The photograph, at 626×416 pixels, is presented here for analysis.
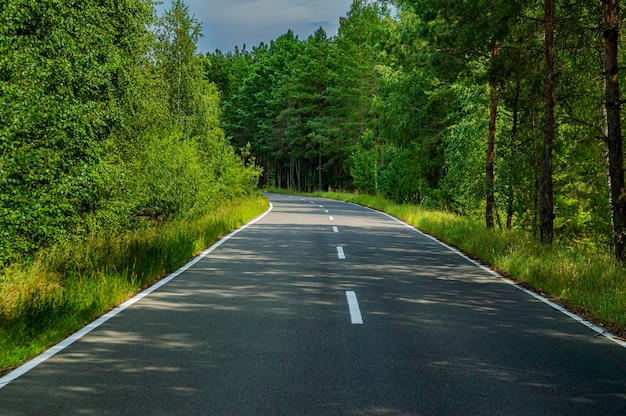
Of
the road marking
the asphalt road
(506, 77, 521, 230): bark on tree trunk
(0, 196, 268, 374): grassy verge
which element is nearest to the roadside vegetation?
(0, 196, 268, 374): grassy verge

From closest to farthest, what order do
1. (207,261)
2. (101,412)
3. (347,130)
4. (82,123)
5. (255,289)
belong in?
1. (101,412)
2. (255,289)
3. (82,123)
4. (207,261)
5. (347,130)

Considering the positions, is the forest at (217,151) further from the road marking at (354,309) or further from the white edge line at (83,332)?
the road marking at (354,309)

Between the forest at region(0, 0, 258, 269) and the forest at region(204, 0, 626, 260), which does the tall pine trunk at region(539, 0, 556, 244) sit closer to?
the forest at region(204, 0, 626, 260)

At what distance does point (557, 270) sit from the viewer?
10.4m

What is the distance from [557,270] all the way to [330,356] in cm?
631

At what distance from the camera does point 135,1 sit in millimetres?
18719

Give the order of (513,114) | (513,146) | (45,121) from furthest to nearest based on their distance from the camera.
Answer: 1. (513,114)
2. (513,146)
3. (45,121)

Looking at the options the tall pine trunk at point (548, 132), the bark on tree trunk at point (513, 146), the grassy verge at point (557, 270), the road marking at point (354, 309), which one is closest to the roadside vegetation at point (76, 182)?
the road marking at point (354, 309)

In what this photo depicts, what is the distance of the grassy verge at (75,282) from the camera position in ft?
20.6

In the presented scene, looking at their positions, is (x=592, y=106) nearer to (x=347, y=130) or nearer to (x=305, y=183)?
(x=347, y=130)

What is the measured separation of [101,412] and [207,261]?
8.54 m

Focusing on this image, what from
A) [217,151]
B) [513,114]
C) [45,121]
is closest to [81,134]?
[45,121]

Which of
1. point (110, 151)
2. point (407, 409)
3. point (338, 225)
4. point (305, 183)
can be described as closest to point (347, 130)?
point (305, 183)

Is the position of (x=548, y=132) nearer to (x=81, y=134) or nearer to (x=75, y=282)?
(x=81, y=134)
